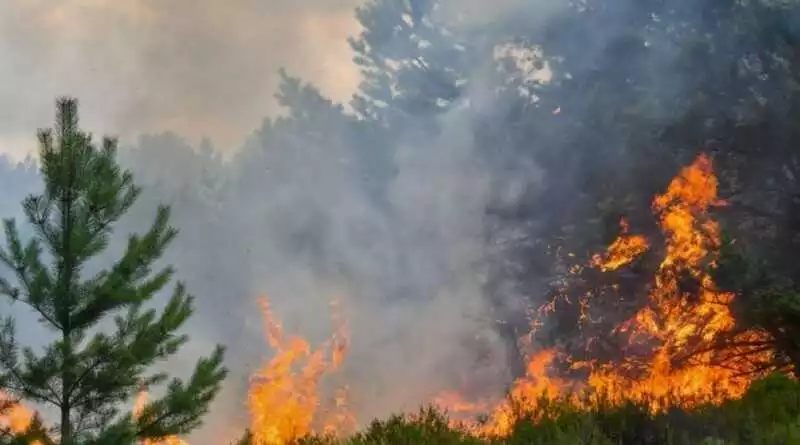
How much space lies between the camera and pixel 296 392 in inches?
717

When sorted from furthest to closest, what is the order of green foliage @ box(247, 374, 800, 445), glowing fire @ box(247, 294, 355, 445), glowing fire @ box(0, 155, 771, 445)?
1. glowing fire @ box(247, 294, 355, 445)
2. glowing fire @ box(0, 155, 771, 445)
3. green foliage @ box(247, 374, 800, 445)

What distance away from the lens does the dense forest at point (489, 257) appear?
26.9 feet

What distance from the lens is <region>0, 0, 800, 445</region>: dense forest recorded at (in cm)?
820

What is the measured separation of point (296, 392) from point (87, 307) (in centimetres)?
1029

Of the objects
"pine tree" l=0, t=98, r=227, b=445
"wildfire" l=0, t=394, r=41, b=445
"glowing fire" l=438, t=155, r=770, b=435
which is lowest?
"wildfire" l=0, t=394, r=41, b=445

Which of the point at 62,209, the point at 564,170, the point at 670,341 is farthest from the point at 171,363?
the point at 62,209

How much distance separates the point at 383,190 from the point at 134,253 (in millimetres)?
14679

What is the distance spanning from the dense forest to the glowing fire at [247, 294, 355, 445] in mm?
101

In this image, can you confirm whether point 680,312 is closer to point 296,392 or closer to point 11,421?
point 296,392

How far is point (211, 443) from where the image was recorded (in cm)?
2217

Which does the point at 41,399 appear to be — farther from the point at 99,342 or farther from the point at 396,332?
the point at 396,332

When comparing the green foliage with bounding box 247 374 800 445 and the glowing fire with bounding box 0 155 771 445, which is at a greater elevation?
the glowing fire with bounding box 0 155 771 445

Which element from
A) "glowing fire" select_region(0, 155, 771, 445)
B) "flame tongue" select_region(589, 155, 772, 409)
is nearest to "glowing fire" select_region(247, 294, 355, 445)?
"glowing fire" select_region(0, 155, 771, 445)

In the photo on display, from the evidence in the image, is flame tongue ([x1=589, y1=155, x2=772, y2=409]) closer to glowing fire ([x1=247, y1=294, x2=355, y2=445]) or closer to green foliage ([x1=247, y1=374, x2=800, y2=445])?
green foliage ([x1=247, y1=374, x2=800, y2=445])
